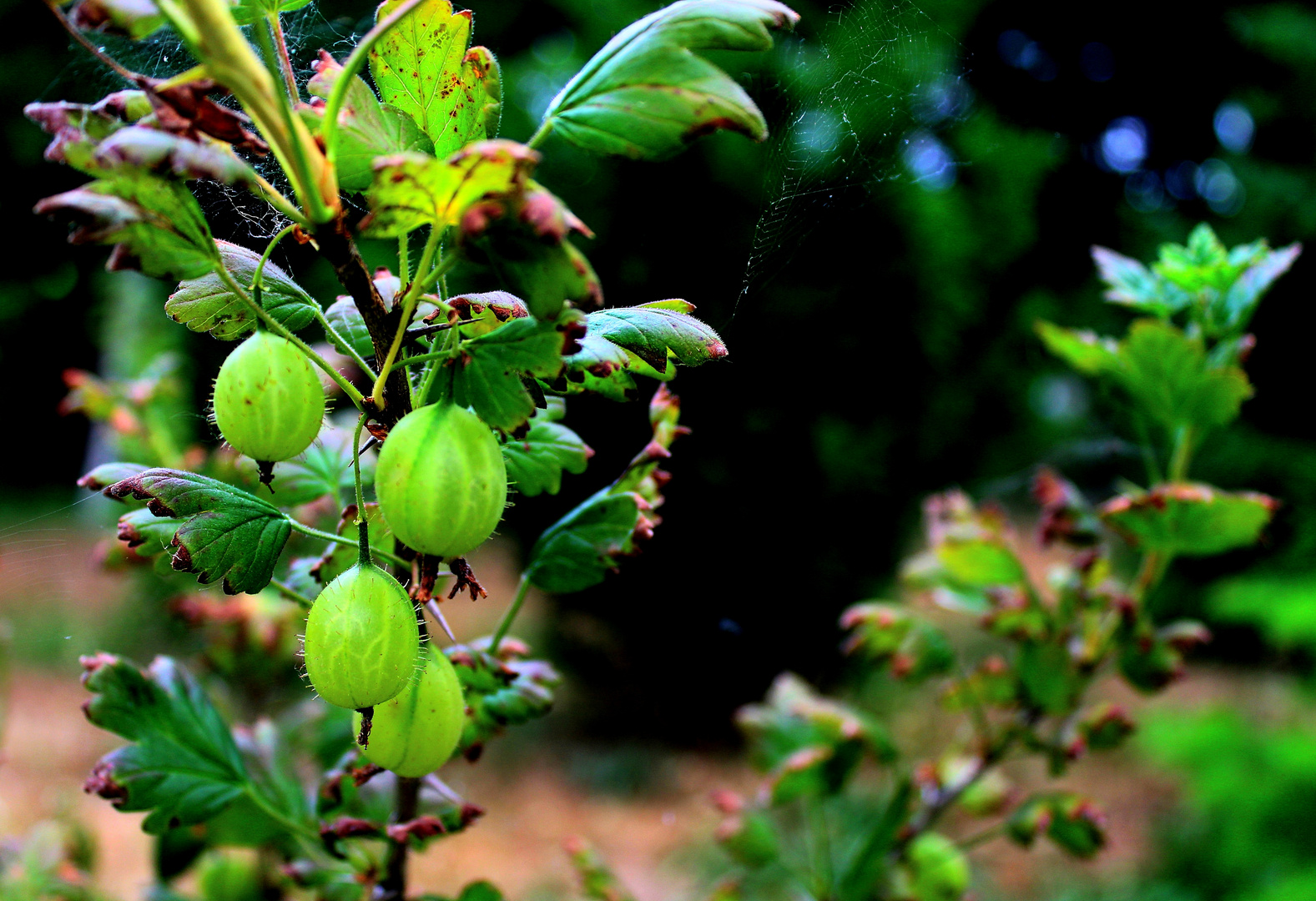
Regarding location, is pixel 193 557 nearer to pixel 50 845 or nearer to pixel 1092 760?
pixel 50 845

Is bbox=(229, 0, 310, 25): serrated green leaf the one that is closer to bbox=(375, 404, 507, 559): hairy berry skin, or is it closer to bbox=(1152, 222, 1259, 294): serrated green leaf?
bbox=(375, 404, 507, 559): hairy berry skin

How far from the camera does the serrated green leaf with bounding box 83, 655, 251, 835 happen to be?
478mm

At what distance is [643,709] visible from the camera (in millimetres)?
2426

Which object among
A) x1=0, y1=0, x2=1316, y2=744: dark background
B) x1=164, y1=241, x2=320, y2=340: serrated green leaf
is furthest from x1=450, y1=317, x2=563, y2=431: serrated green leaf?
x1=0, y1=0, x2=1316, y2=744: dark background

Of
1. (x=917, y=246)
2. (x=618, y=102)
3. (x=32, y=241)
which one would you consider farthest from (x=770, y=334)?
(x=32, y=241)

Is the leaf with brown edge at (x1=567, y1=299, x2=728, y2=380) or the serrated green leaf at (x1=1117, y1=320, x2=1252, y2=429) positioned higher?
the leaf with brown edge at (x1=567, y1=299, x2=728, y2=380)

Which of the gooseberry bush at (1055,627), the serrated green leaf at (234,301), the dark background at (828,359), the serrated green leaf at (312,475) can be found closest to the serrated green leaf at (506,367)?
the serrated green leaf at (234,301)

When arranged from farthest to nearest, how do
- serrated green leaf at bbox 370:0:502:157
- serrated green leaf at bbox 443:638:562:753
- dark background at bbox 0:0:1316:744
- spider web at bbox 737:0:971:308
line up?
1. dark background at bbox 0:0:1316:744
2. spider web at bbox 737:0:971:308
3. serrated green leaf at bbox 443:638:562:753
4. serrated green leaf at bbox 370:0:502:157

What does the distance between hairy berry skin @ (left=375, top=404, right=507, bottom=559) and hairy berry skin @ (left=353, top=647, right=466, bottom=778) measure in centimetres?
8

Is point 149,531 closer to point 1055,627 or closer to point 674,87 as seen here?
point 674,87

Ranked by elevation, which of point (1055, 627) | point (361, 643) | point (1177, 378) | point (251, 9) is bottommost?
point (1055, 627)

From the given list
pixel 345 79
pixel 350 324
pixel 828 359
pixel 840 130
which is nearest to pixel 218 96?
pixel 350 324

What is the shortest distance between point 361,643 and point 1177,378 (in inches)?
27.3

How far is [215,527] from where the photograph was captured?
36 centimetres
